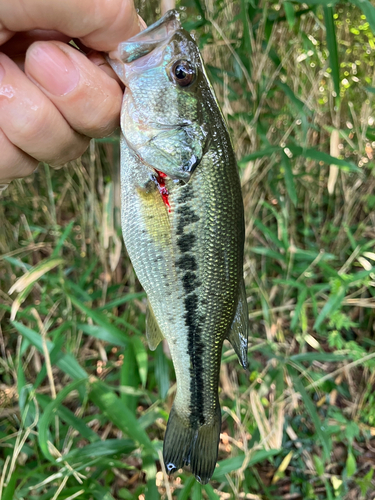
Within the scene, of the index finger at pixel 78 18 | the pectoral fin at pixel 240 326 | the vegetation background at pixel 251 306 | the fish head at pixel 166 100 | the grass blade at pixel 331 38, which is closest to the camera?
the index finger at pixel 78 18

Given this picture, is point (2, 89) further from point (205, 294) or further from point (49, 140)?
point (205, 294)

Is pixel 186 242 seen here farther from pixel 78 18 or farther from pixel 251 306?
pixel 251 306

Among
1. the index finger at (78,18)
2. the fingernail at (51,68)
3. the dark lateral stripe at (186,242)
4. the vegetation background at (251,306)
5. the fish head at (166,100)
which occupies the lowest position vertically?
the vegetation background at (251,306)

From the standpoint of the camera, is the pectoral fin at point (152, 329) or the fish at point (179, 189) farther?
the pectoral fin at point (152, 329)

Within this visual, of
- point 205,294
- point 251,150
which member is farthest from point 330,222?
point 205,294

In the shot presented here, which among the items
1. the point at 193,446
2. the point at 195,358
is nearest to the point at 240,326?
the point at 195,358

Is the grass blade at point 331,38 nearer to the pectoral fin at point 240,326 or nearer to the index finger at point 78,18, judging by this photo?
the index finger at point 78,18

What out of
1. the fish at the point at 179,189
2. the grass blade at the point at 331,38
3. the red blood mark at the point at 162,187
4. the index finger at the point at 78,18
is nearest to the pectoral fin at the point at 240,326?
the fish at the point at 179,189
